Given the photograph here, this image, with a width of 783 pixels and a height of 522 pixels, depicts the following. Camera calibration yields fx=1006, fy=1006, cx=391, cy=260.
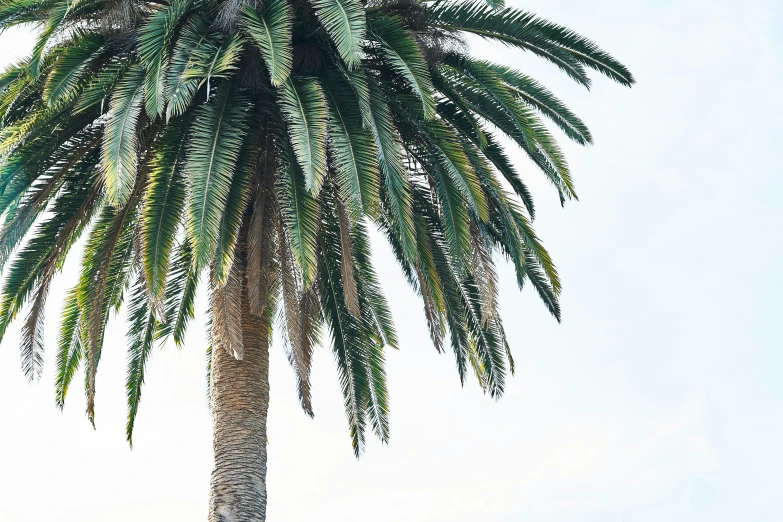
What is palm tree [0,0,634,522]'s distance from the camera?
11672 mm

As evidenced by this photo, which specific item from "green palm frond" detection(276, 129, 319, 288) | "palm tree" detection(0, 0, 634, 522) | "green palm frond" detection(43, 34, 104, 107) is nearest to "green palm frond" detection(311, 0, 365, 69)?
"palm tree" detection(0, 0, 634, 522)

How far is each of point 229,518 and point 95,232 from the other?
13.8 feet

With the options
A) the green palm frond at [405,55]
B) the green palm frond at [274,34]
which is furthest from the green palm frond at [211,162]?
the green palm frond at [405,55]

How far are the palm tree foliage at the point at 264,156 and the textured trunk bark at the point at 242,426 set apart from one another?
0.38 metres

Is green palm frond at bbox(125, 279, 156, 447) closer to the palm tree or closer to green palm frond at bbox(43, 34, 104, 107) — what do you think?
the palm tree

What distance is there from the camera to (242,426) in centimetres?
1301

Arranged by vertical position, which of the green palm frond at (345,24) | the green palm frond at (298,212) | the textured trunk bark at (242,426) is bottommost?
the textured trunk bark at (242,426)

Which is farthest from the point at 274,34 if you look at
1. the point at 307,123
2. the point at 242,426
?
the point at 242,426

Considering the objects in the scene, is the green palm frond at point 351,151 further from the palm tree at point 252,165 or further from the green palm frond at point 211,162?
the green palm frond at point 211,162

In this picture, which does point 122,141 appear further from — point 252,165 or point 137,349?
point 137,349

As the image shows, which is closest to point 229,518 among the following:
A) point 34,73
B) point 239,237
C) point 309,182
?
point 239,237

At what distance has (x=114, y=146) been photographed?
37.5ft

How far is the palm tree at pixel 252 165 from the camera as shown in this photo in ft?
38.3

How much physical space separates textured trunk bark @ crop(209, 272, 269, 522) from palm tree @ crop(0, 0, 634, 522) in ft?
0.09
